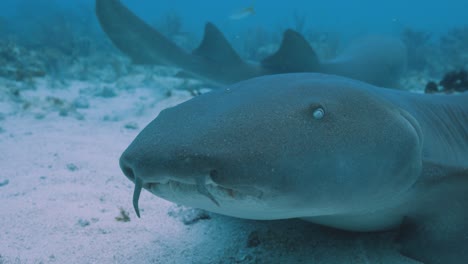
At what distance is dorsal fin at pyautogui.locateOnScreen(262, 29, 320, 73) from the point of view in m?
5.57

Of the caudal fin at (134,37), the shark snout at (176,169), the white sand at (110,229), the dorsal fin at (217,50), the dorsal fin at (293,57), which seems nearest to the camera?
the shark snout at (176,169)

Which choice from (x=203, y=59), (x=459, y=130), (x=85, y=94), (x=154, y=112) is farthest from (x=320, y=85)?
(x=85, y=94)

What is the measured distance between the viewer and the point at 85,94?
9281mm

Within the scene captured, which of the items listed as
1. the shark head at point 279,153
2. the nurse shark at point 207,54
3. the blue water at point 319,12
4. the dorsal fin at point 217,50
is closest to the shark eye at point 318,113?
the shark head at point 279,153

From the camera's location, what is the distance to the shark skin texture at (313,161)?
1.40m

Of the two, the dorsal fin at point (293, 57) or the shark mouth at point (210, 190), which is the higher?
the shark mouth at point (210, 190)

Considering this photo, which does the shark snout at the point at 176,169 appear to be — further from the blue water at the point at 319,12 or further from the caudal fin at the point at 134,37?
the blue water at the point at 319,12

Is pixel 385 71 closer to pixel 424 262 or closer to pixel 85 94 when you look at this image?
pixel 424 262

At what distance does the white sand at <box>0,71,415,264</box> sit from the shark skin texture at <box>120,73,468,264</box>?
0.88 ft

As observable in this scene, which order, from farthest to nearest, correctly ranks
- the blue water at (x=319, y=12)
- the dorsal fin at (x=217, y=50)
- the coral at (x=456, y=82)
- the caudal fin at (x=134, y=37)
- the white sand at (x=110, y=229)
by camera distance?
the blue water at (x=319, y=12)
the coral at (x=456, y=82)
the dorsal fin at (x=217, y=50)
the caudal fin at (x=134, y=37)
the white sand at (x=110, y=229)

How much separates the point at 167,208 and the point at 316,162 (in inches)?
73.8

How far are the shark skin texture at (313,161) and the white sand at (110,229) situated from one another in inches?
10.6

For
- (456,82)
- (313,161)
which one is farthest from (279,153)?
(456,82)

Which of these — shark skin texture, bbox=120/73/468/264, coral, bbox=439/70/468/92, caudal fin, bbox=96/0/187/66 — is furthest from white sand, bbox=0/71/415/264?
coral, bbox=439/70/468/92
